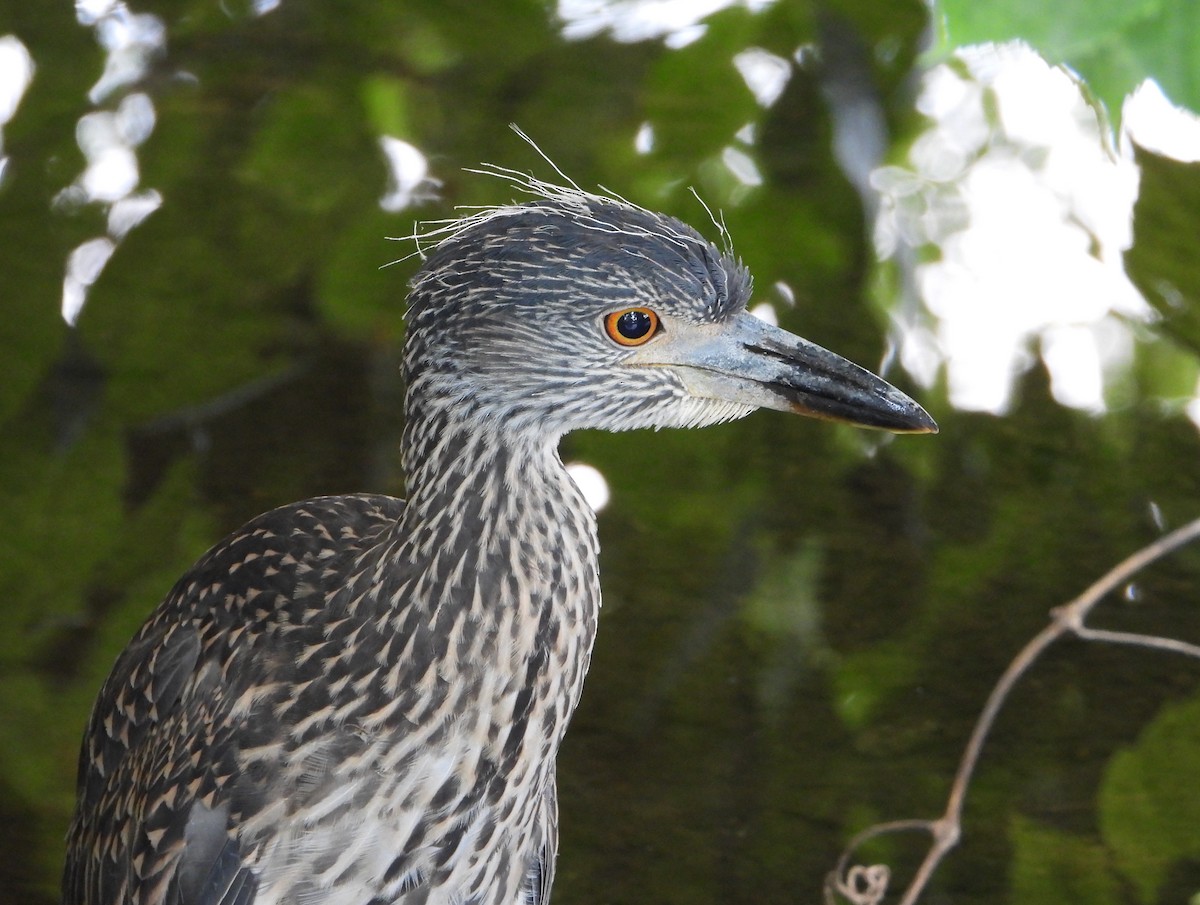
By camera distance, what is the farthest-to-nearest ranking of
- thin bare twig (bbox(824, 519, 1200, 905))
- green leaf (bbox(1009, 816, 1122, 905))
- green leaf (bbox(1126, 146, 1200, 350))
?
1. green leaf (bbox(1126, 146, 1200, 350))
2. green leaf (bbox(1009, 816, 1122, 905))
3. thin bare twig (bbox(824, 519, 1200, 905))

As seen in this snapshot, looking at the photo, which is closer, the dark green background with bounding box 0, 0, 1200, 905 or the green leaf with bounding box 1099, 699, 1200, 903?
the green leaf with bounding box 1099, 699, 1200, 903

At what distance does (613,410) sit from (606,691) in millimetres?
1158

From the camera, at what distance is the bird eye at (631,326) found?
1617 millimetres

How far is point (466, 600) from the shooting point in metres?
1.62

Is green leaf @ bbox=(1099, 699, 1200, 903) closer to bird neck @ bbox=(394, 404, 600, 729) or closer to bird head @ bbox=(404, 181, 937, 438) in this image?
bird head @ bbox=(404, 181, 937, 438)

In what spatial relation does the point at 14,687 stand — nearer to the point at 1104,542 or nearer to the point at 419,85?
the point at 419,85

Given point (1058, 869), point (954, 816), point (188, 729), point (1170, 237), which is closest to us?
point (188, 729)

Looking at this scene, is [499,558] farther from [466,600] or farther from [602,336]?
[602,336]

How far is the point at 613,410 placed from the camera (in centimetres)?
167

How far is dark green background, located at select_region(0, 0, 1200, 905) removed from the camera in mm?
2414

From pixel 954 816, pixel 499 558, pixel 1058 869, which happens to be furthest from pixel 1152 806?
pixel 499 558

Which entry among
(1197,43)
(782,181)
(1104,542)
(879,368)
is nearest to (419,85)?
(782,181)

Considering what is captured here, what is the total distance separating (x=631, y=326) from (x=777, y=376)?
0.71 ft

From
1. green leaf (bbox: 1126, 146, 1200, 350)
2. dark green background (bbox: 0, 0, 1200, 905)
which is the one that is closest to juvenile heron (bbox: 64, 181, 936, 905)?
dark green background (bbox: 0, 0, 1200, 905)
